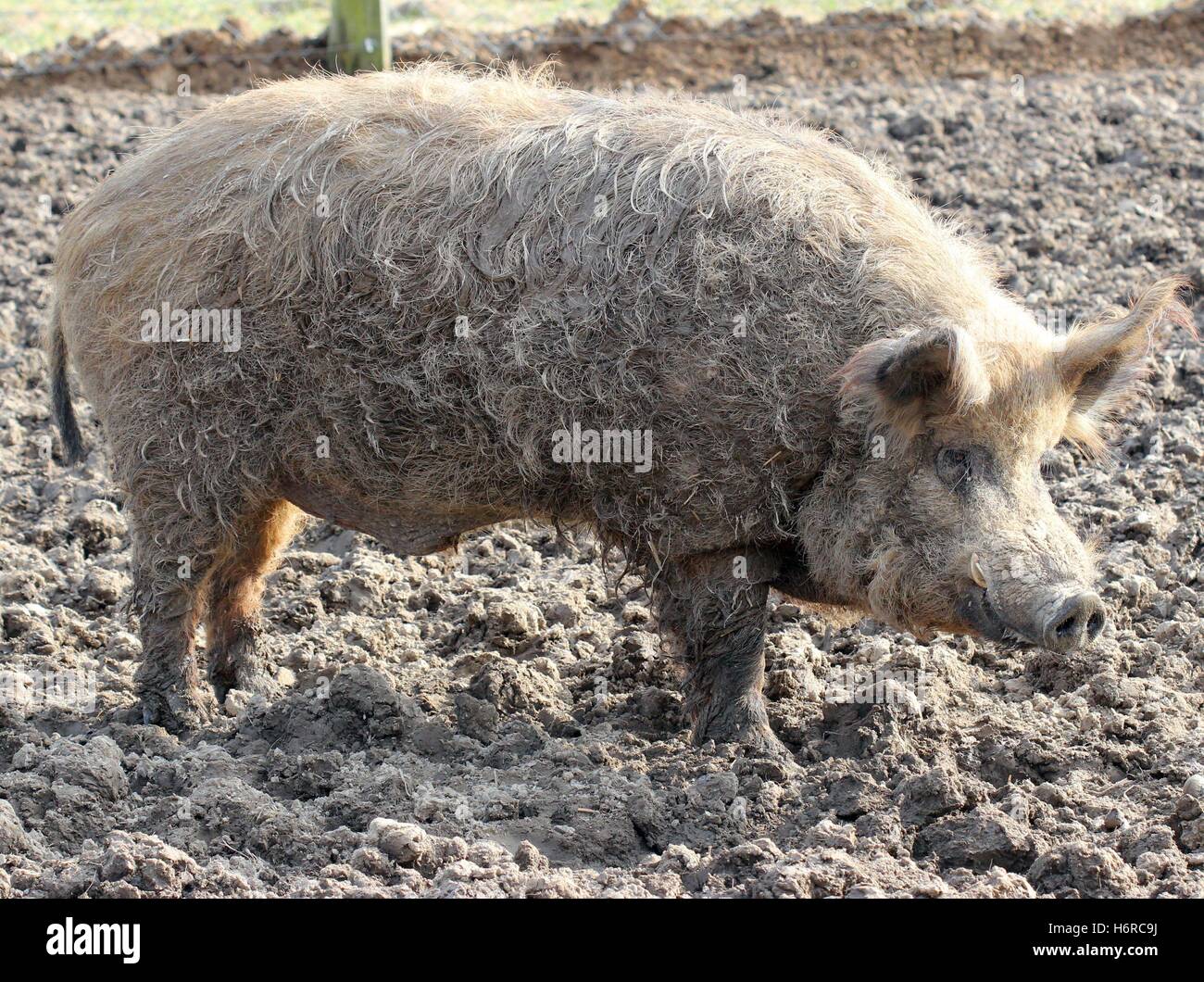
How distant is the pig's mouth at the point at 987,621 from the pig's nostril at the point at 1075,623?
8cm

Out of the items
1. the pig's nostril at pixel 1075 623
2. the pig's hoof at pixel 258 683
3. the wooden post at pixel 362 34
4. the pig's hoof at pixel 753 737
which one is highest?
the wooden post at pixel 362 34


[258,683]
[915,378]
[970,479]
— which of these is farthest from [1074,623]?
[258,683]

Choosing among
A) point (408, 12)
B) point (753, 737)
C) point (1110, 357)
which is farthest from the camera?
point (408, 12)

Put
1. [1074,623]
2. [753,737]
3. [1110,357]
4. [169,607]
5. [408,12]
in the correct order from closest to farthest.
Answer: [1074,623] < [1110,357] < [753,737] < [169,607] < [408,12]

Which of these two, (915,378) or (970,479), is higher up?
(915,378)

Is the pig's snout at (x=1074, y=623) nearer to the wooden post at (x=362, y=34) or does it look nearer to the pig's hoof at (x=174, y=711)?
the pig's hoof at (x=174, y=711)

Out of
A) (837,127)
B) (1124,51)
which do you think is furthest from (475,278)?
(1124,51)

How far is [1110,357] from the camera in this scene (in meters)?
4.72

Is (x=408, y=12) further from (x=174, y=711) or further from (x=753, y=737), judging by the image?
Result: (x=753, y=737)

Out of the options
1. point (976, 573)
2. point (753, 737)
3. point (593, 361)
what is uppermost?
point (593, 361)

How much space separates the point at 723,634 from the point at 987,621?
88 cm

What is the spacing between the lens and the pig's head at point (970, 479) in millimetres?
4367

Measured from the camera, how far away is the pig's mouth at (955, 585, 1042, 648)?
4.42 m

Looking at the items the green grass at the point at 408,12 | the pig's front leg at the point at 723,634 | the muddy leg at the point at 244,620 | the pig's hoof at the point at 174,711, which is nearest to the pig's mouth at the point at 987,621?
the pig's front leg at the point at 723,634
